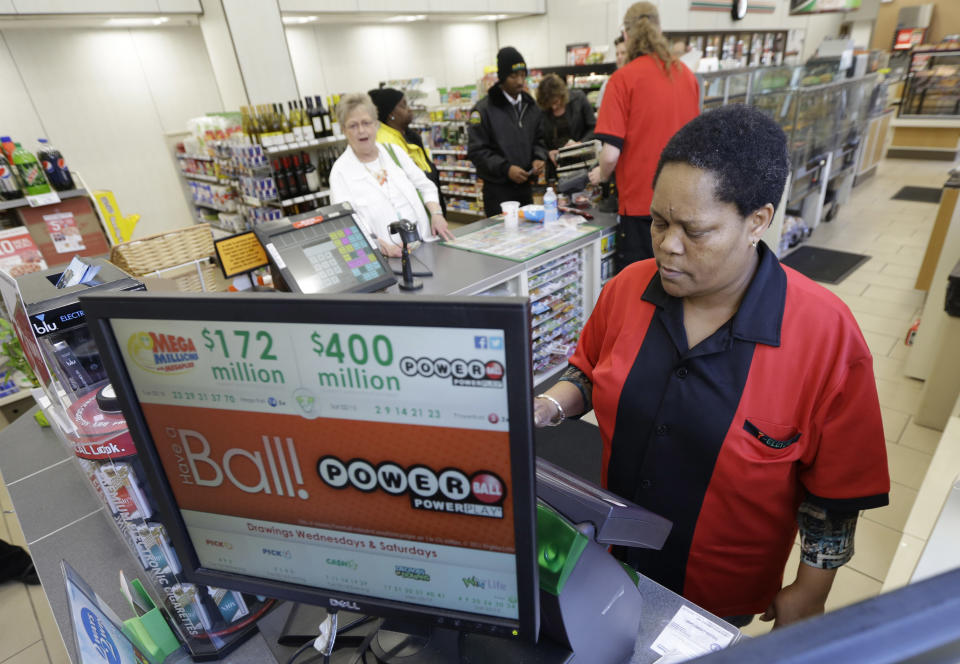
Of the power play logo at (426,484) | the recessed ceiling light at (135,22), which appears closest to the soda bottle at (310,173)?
the recessed ceiling light at (135,22)

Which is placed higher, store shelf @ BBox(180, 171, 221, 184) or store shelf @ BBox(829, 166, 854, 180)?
store shelf @ BBox(180, 171, 221, 184)

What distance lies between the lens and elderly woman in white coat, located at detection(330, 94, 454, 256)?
2.81 meters

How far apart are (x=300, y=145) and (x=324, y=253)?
10.9 ft

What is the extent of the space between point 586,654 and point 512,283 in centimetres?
219

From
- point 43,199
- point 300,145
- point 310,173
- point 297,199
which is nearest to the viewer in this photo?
point 43,199

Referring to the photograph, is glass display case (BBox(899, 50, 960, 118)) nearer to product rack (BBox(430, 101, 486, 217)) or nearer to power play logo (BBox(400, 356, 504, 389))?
product rack (BBox(430, 101, 486, 217))

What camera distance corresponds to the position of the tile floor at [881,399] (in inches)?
85.0

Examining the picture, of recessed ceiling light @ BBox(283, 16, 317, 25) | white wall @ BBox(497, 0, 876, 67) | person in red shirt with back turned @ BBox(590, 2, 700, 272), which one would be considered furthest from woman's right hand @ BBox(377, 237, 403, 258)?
white wall @ BBox(497, 0, 876, 67)

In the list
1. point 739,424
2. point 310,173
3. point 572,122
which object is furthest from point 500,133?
point 739,424

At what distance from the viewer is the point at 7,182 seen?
11.5 ft

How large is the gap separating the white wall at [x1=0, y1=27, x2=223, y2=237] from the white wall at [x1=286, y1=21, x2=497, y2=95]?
138cm

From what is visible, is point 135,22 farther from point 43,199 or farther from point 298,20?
point 43,199

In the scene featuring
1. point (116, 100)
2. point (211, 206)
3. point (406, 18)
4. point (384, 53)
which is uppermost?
point (406, 18)

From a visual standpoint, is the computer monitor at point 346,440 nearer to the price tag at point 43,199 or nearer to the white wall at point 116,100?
the price tag at point 43,199
